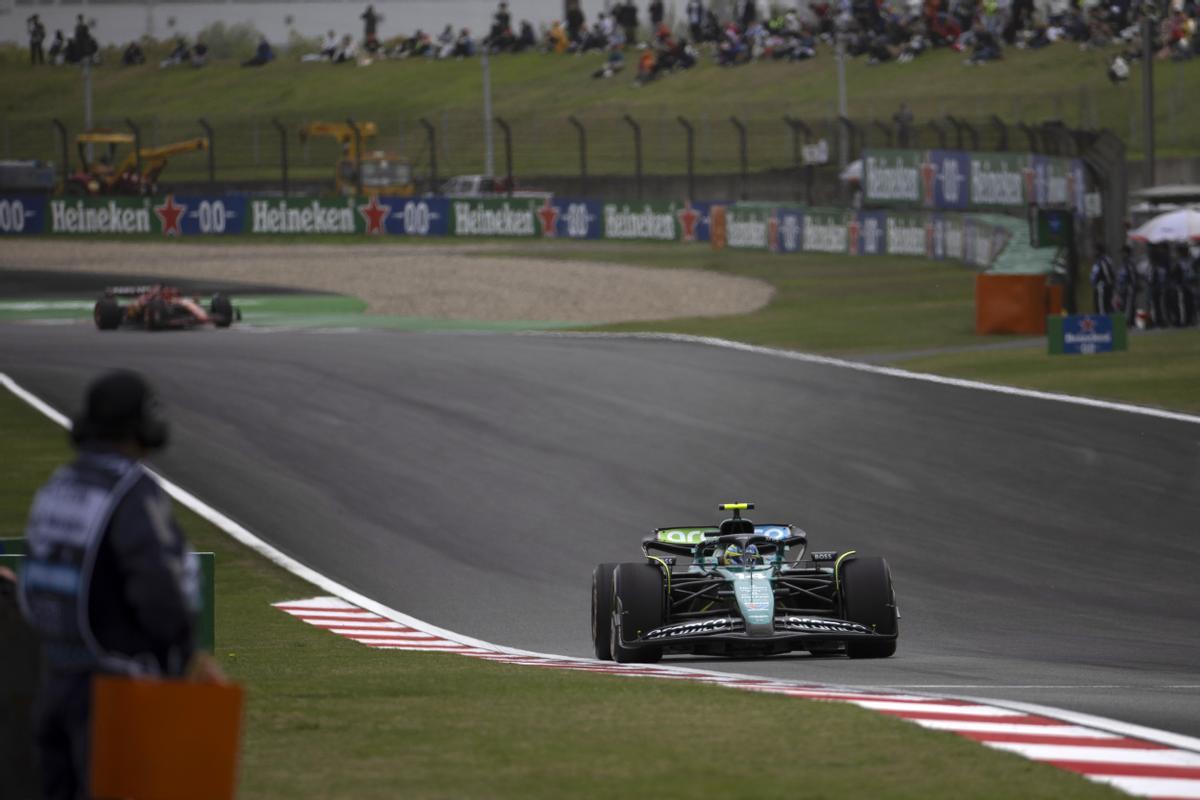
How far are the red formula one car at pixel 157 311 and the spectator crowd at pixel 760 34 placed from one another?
1234 inches

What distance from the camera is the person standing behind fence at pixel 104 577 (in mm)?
5508

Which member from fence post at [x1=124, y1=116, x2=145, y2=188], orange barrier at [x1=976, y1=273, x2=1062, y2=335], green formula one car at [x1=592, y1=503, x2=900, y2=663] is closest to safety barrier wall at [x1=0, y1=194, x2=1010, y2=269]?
fence post at [x1=124, y1=116, x2=145, y2=188]

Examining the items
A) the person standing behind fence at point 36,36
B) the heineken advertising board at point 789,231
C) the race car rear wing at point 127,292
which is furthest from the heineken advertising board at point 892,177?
the person standing behind fence at point 36,36

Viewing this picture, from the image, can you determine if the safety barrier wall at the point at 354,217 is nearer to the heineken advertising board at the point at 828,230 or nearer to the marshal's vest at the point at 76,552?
the heineken advertising board at the point at 828,230

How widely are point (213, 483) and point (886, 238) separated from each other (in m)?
31.1

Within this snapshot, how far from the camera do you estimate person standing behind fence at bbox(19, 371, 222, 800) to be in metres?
5.51

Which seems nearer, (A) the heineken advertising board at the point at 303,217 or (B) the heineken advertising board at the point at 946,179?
(B) the heineken advertising board at the point at 946,179

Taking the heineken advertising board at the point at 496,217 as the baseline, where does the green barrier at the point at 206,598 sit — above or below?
below

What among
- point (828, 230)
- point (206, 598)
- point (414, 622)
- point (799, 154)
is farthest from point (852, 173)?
point (206, 598)

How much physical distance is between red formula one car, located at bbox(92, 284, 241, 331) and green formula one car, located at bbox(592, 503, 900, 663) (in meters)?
24.3

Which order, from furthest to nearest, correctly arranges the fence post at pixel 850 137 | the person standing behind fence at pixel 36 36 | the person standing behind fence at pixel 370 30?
the person standing behind fence at pixel 370 30, the person standing behind fence at pixel 36 36, the fence post at pixel 850 137

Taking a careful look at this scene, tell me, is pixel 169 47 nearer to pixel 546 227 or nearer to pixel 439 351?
pixel 546 227

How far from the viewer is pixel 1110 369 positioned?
91.5 feet

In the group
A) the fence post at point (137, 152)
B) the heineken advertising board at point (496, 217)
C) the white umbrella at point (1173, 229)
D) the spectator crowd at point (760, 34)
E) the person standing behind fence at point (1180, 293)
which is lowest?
the person standing behind fence at point (1180, 293)
